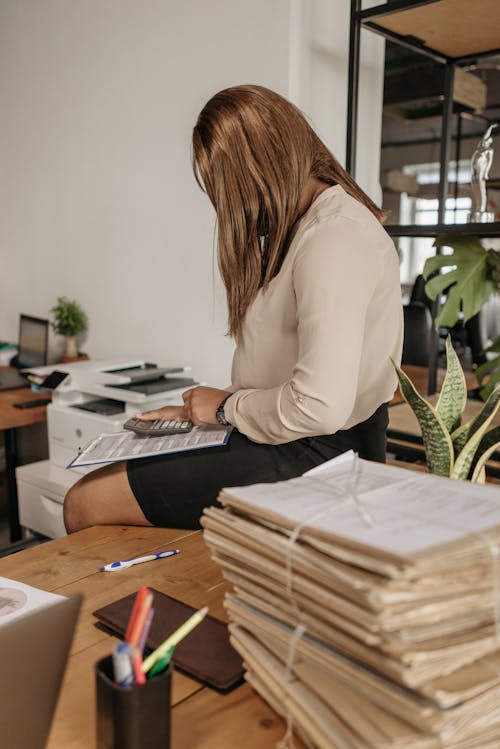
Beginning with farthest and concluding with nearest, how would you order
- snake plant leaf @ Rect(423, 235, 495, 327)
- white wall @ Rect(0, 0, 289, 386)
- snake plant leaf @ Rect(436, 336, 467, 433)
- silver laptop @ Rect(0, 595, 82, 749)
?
white wall @ Rect(0, 0, 289, 386) → snake plant leaf @ Rect(423, 235, 495, 327) → snake plant leaf @ Rect(436, 336, 467, 433) → silver laptop @ Rect(0, 595, 82, 749)

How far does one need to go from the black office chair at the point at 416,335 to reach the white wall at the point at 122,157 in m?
1.01

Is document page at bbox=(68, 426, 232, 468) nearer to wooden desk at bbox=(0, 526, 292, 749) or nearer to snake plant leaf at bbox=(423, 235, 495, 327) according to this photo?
wooden desk at bbox=(0, 526, 292, 749)

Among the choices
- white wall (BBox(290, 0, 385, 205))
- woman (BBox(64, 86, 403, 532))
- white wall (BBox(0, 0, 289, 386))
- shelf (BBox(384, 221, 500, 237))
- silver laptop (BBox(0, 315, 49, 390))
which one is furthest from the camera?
silver laptop (BBox(0, 315, 49, 390))

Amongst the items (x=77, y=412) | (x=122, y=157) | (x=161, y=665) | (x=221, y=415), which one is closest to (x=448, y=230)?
(x=221, y=415)

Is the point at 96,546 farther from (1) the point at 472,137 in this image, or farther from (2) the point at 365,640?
(1) the point at 472,137

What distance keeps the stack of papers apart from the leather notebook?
0.20 feet

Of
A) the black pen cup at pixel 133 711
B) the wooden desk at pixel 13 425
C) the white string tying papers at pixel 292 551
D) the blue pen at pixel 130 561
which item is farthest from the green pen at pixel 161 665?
the wooden desk at pixel 13 425

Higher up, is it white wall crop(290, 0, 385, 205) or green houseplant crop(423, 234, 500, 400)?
white wall crop(290, 0, 385, 205)

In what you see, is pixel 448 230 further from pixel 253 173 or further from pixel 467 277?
pixel 253 173

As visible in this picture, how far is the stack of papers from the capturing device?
→ 0.55 meters

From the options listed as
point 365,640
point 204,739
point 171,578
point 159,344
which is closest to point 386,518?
point 365,640

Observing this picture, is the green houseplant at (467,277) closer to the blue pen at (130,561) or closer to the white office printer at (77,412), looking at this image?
the white office printer at (77,412)

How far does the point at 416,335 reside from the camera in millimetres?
3256

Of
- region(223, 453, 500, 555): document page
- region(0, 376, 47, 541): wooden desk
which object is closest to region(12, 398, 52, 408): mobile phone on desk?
region(0, 376, 47, 541): wooden desk
